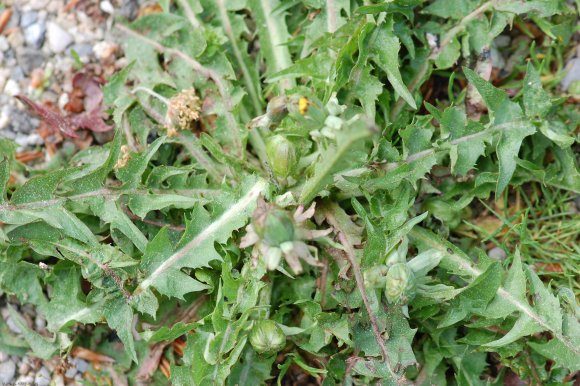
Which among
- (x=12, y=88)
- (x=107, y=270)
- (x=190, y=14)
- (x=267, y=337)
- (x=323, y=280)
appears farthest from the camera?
(x=12, y=88)

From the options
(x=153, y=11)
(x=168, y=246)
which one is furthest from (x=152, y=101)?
(x=168, y=246)

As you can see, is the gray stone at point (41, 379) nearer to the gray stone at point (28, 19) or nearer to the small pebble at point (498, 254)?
the gray stone at point (28, 19)

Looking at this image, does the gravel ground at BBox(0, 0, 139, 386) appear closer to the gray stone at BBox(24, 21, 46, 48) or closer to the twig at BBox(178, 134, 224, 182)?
the gray stone at BBox(24, 21, 46, 48)

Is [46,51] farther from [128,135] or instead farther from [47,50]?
[128,135]

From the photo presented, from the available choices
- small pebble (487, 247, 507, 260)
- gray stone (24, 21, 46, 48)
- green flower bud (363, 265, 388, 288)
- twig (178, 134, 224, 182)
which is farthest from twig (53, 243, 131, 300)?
small pebble (487, 247, 507, 260)

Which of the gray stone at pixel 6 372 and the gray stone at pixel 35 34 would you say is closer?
the gray stone at pixel 6 372

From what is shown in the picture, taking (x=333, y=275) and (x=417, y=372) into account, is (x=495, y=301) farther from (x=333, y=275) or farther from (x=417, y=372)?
(x=333, y=275)

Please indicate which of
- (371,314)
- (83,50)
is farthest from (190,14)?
(371,314)

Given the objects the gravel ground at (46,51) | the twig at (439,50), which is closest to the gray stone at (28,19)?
the gravel ground at (46,51)
